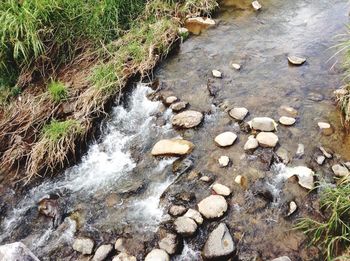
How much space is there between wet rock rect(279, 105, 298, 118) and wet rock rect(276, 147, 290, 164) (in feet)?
1.79

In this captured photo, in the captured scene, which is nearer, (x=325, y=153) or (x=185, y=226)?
(x=185, y=226)

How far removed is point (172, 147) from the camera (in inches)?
157

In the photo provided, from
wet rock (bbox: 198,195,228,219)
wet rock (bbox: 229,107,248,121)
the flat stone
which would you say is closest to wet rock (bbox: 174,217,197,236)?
wet rock (bbox: 198,195,228,219)

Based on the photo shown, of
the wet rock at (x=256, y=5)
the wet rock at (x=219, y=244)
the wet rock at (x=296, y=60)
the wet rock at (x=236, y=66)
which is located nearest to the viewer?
the wet rock at (x=219, y=244)

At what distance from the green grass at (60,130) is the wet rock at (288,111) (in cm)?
236

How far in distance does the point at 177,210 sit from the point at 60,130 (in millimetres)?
1705

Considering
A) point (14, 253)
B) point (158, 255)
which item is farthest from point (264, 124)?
point (14, 253)

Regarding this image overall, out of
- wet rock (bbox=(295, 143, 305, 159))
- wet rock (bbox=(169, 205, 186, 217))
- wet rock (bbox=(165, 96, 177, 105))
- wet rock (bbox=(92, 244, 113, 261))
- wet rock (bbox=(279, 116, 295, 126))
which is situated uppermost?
wet rock (bbox=(165, 96, 177, 105))

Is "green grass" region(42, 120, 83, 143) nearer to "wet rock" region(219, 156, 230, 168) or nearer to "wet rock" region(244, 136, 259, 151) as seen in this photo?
"wet rock" region(219, 156, 230, 168)

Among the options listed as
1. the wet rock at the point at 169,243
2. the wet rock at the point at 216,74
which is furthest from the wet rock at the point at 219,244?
the wet rock at the point at 216,74

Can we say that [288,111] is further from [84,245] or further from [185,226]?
[84,245]

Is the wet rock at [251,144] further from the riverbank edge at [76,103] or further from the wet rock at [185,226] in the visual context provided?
the riverbank edge at [76,103]

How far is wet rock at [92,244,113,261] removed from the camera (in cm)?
318

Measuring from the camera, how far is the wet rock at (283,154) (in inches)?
145
